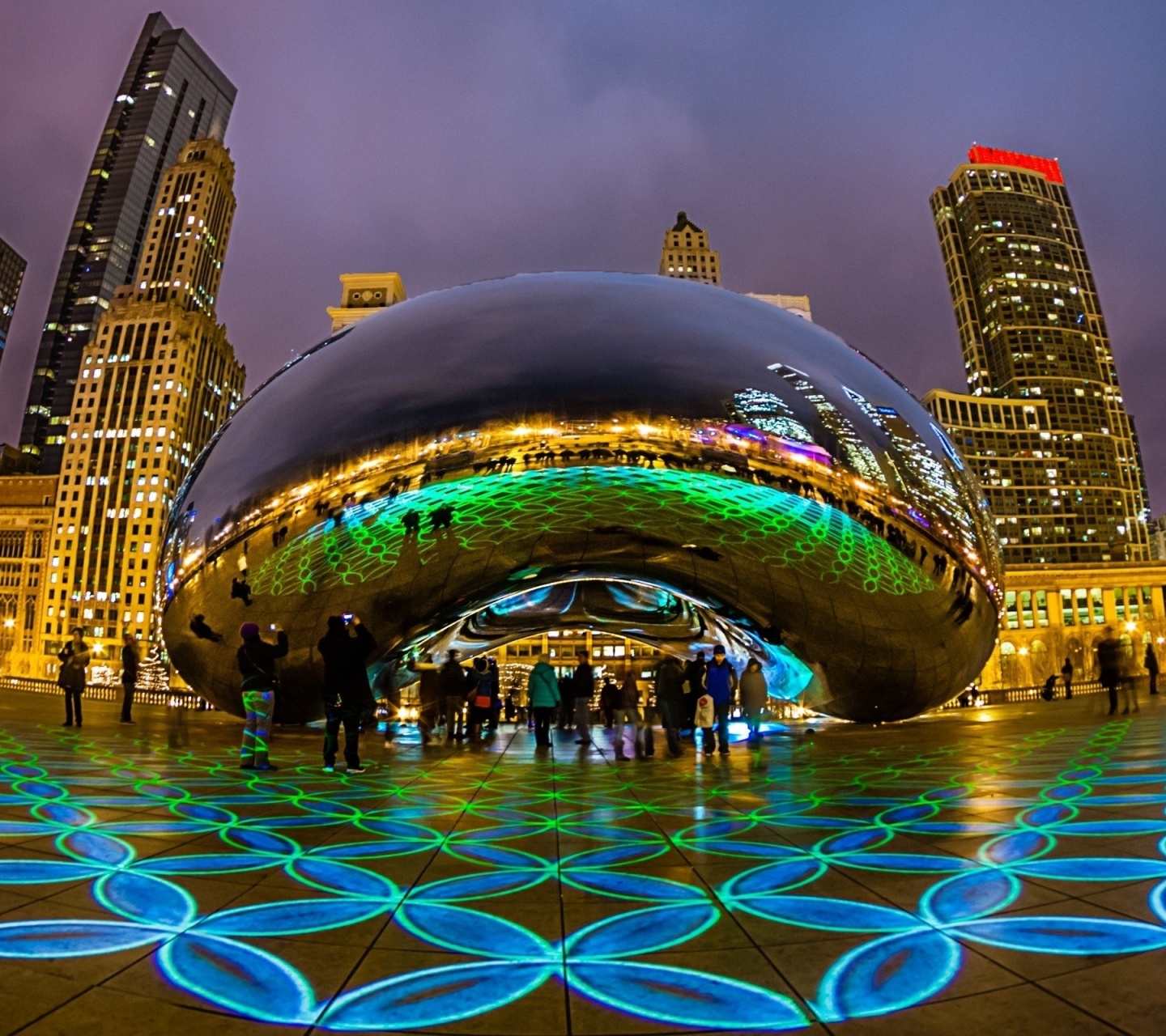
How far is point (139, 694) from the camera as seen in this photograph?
2366cm

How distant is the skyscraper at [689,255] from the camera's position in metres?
121

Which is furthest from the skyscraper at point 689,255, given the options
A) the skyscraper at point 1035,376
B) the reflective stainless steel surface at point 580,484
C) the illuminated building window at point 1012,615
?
the reflective stainless steel surface at point 580,484

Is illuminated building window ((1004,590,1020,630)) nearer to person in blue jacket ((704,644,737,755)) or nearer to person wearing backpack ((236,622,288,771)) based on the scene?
person in blue jacket ((704,644,737,755))

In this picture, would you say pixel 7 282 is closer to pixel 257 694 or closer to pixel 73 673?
pixel 73 673

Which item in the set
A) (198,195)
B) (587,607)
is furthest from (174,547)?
(198,195)

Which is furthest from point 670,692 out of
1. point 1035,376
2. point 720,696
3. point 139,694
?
point 1035,376

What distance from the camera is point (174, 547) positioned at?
9.40 meters

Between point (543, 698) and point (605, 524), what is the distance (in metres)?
2.72

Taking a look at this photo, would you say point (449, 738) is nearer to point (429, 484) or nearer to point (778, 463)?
point (429, 484)

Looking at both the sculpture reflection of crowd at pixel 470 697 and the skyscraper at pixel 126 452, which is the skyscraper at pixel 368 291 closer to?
the skyscraper at pixel 126 452

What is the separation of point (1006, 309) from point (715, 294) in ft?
487

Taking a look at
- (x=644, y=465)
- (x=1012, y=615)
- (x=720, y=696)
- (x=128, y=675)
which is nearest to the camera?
(x=644, y=465)

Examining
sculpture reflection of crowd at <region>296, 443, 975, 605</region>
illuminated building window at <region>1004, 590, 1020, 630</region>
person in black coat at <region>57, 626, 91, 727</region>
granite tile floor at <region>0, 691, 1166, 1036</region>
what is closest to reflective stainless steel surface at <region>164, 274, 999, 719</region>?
sculpture reflection of crowd at <region>296, 443, 975, 605</region>

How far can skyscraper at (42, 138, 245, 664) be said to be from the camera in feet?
306
